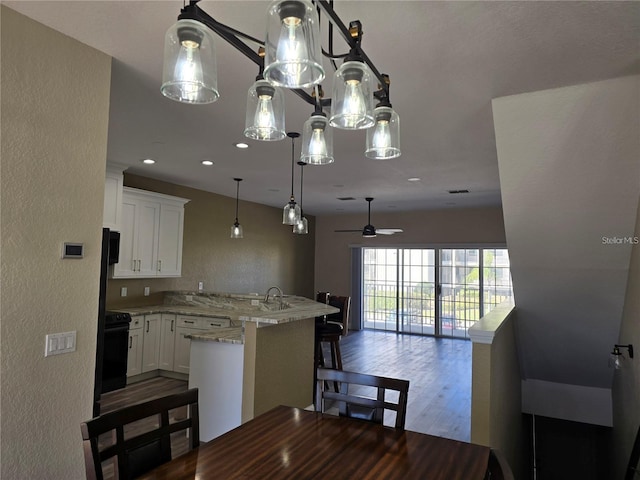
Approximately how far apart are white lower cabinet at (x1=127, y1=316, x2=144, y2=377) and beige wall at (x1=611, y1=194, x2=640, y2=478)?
5.18 metres

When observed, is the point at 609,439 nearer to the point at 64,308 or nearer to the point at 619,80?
the point at 619,80

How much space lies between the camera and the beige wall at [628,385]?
3.42 meters

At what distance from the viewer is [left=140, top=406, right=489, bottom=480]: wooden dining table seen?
1.46 metres

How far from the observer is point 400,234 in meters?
9.34

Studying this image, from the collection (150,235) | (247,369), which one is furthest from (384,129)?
(150,235)

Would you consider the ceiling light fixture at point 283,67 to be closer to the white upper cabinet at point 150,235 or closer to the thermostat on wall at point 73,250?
the thermostat on wall at point 73,250

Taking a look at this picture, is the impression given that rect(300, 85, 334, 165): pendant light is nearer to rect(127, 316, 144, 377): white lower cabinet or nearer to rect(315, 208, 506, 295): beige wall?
rect(127, 316, 144, 377): white lower cabinet

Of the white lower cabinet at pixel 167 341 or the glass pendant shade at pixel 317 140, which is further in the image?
the white lower cabinet at pixel 167 341

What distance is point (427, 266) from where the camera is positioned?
9.30 m

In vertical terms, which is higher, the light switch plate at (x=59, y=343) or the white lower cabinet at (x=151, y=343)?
the light switch plate at (x=59, y=343)

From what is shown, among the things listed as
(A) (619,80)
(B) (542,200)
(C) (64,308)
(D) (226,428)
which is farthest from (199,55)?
(D) (226,428)

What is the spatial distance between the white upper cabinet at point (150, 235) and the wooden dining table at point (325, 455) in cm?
408

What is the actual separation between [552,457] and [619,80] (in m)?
5.39

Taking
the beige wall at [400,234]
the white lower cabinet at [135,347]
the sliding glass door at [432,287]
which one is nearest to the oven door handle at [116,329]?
the white lower cabinet at [135,347]
